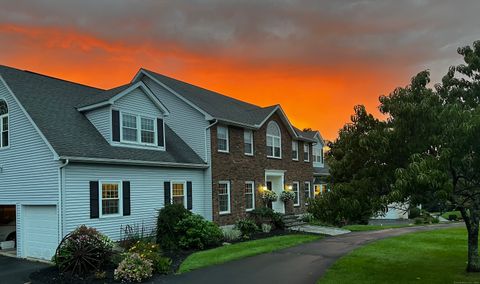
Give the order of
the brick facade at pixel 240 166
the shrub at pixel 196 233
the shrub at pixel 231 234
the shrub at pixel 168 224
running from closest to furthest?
1. the shrub at pixel 196 233
2. the shrub at pixel 168 224
3. the shrub at pixel 231 234
4. the brick facade at pixel 240 166

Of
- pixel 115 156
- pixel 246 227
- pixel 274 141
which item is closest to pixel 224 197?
pixel 246 227

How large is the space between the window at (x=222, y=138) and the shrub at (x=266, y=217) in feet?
14.5

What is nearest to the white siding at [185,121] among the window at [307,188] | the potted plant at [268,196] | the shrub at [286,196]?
the potted plant at [268,196]

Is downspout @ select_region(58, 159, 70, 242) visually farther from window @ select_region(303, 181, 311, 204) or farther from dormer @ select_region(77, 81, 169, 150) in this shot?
window @ select_region(303, 181, 311, 204)

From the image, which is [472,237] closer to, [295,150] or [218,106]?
[218,106]

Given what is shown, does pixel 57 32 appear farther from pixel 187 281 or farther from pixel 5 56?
pixel 187 281

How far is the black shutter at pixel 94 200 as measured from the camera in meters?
15.1

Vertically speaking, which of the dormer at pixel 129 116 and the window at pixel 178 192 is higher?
the dormer at pixel 129 116

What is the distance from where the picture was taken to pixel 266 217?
2403 centimetres

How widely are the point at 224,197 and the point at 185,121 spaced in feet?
15.9

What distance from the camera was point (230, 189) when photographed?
22578 millimetres

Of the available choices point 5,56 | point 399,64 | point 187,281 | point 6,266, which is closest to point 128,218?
point 6,266

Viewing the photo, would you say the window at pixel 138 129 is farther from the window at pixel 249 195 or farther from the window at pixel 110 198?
the window at pixel 249 195

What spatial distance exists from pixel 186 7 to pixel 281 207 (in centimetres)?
1556
